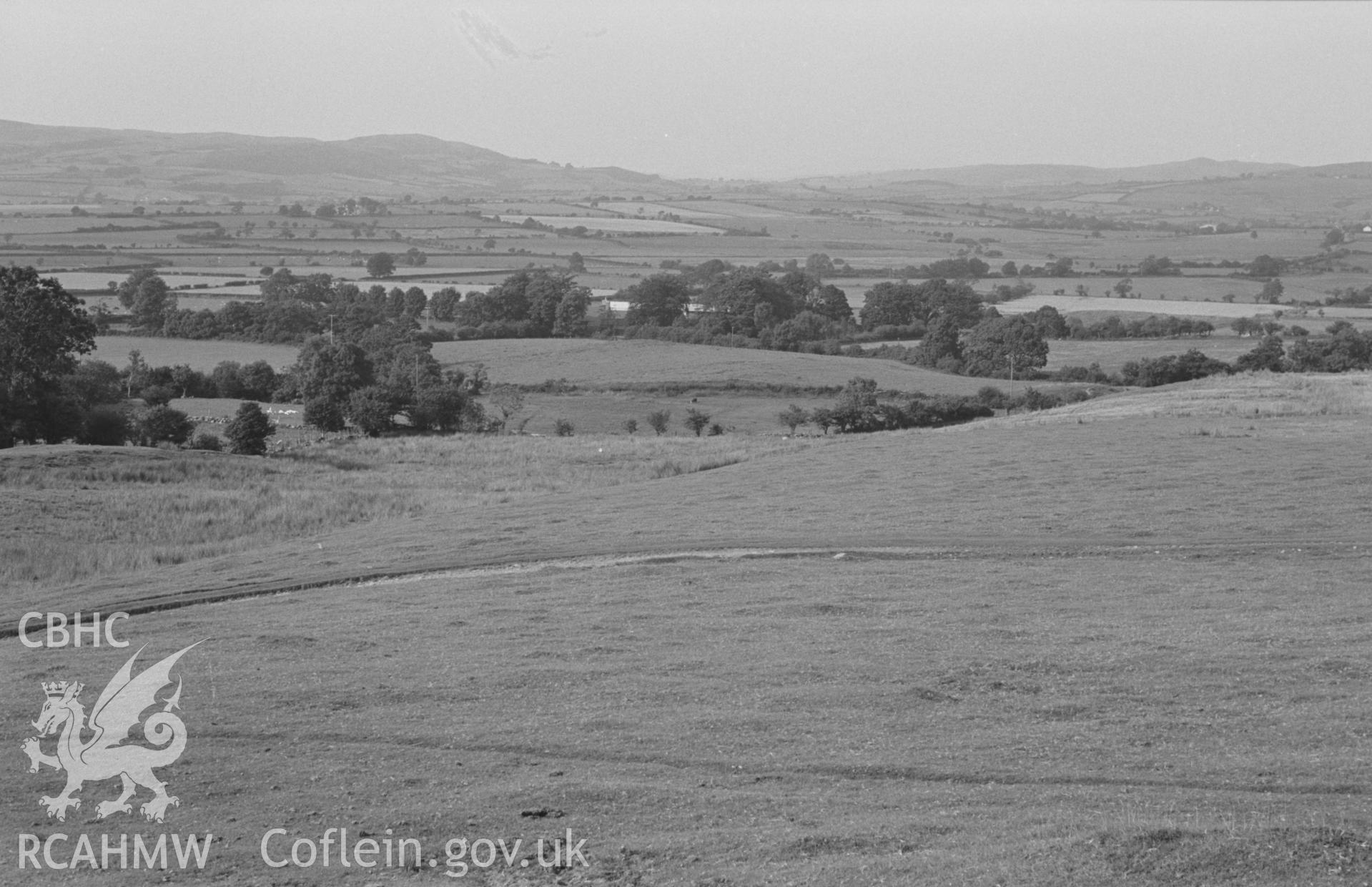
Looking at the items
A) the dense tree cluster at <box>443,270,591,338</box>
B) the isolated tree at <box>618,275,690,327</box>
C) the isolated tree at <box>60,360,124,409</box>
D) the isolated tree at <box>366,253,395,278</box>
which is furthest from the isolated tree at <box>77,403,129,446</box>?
the isolated tree at <box>366,253,395,278</box>

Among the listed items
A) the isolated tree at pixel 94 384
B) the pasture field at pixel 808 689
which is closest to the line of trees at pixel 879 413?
the pasture field at pixel 808 689

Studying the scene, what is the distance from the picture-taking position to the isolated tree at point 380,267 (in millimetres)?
141875

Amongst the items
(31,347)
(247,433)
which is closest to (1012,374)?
(247,433)

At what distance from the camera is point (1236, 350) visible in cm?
9031

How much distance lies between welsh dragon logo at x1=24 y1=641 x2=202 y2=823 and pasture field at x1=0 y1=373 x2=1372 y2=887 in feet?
0.84

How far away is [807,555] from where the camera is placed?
27.4m

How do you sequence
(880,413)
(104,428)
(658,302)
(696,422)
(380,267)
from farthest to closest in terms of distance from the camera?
(380,267) < (658,302) < (696,422) < (880,413) < (104,428)

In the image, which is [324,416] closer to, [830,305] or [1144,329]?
[830,305]

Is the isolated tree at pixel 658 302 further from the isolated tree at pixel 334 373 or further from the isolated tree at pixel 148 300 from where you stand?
the isolated tree at pixel 334 373

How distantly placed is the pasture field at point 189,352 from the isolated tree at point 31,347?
25.9 metres

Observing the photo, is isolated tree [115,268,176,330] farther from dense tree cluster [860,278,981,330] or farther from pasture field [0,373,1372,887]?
pasture field [0,373,1372,887]

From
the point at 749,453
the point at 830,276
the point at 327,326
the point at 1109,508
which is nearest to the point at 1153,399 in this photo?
the point at 749,453

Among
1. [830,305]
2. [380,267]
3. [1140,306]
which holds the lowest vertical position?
[830,305]

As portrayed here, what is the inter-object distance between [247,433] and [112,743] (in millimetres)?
47244
